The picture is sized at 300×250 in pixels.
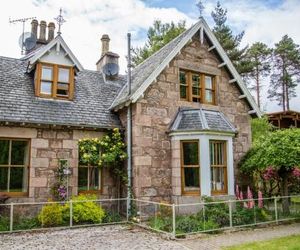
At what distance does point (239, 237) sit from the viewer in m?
9.89

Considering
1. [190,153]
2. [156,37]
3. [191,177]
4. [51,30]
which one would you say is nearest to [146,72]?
[190,153]

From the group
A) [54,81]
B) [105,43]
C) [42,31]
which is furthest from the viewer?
[105,43]

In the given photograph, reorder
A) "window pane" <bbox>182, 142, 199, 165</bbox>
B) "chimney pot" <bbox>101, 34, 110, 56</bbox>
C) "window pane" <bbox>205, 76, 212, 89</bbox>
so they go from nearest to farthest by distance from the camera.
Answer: "window pane" <bbox>182, 142, 199, 165</bbox> < "window pane" <bbox>205, 76, 212, 89</bbox> < "chimney pot" <bbox>101, 34, 110, 56</bbox>

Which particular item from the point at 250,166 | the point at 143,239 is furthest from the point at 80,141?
the point at 250,166

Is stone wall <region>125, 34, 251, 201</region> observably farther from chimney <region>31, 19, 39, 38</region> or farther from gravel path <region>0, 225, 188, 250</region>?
chimney <region>31, 19, 39, 38</region>

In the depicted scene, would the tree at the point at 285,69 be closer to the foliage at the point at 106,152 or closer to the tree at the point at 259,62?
the tree at the point at 259,62

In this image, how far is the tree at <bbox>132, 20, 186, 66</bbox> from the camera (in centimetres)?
3150

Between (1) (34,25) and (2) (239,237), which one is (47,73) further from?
(2) (239,237)

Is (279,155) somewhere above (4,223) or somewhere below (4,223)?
above

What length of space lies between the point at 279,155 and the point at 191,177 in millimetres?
3546

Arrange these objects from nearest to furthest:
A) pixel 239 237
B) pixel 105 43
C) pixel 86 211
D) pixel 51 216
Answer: pixel 239 237, pixel 51 216, pixel 86 211, pixel 105 43

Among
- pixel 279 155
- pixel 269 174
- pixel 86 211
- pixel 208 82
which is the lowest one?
pixel 86 211

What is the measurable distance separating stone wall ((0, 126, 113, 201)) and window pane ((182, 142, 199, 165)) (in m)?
3.70

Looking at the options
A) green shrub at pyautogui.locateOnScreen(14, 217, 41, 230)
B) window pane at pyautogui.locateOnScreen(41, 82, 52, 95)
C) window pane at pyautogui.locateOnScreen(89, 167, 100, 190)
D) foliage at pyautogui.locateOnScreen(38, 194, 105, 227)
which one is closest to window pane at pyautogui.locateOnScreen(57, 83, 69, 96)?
window pane at pyautogui.locateOnScreen(41, 82, 52, 95)
